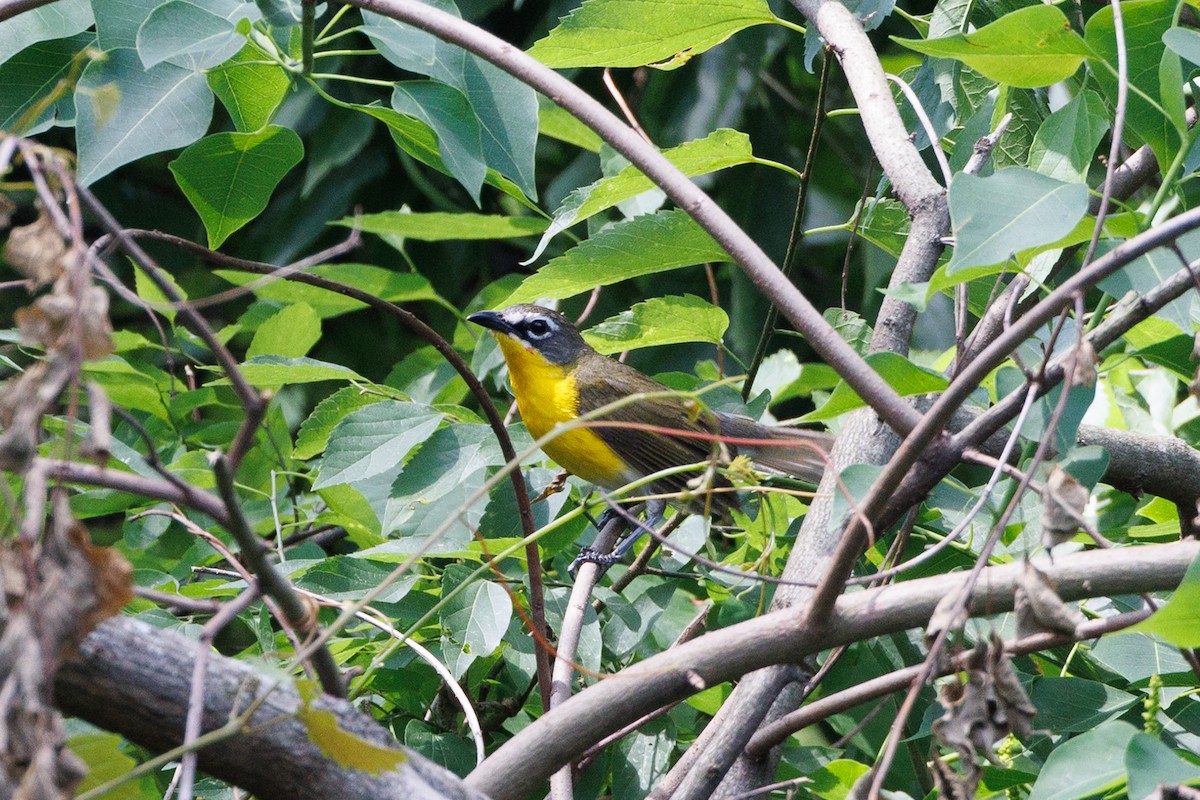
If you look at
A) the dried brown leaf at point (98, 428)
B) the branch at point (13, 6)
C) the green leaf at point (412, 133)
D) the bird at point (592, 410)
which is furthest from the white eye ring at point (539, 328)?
the dried brown leaf at point (98, 428)

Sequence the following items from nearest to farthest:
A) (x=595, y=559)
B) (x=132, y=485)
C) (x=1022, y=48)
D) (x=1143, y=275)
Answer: (x=132, y=485) → (x=1143, y=275) → (x=1022, y=48) → (x=595, y=559)

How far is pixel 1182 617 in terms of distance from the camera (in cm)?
131

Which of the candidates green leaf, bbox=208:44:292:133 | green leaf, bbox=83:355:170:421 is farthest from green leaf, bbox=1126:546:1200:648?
green leaf, bbox=83:355:170:421

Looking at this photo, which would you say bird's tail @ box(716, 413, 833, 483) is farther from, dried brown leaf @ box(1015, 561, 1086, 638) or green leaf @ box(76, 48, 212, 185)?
dried brown leaf @ box(1015, 561, 1086, 638)

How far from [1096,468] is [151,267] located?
1226 mm

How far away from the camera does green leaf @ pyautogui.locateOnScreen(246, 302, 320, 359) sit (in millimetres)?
3006

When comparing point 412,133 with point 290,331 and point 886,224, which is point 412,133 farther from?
point 886,224

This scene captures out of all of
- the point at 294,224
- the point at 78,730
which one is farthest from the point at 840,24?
the point at 294,224

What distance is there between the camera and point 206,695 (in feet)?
4.01

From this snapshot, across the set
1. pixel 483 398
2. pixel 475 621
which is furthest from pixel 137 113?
pixel 475 621

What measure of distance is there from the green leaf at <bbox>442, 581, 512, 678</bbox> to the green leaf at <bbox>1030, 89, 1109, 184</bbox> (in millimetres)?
1216

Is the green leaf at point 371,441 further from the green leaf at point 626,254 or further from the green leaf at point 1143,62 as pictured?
the green leaf at point 1143,62

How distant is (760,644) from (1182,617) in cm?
51

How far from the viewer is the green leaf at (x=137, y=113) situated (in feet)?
6.14
